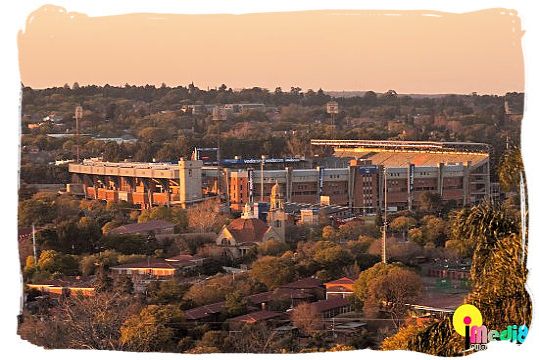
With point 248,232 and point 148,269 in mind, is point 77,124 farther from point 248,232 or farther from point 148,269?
point 248,232

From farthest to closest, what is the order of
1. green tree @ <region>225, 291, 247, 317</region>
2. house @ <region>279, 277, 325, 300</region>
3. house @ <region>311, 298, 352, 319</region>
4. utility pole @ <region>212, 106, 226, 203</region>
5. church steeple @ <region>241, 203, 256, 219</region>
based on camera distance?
utility pole @ <region>212, 106, 226, 203</region>, church steeple @ <region>241, 203, 256, 219</region>, house @ <region>279, 277, 325, 300</region>, green tree @ <region>225, 291, 247, 317</region>, house @ <region>311, 298, 352, 319</region>

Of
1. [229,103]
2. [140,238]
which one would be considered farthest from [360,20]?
[140,238]

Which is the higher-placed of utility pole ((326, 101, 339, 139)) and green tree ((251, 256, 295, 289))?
utility pole ((326, 101, 339, 139))

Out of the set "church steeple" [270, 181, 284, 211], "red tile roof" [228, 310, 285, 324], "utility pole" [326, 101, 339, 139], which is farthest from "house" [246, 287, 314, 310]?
"utility pole" [326, 101, 339, 139]

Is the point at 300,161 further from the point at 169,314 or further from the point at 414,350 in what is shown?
the point at 414,350

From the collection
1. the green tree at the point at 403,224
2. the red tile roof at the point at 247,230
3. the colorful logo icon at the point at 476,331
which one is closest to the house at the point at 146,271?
the red tile roof at the point at 247,230

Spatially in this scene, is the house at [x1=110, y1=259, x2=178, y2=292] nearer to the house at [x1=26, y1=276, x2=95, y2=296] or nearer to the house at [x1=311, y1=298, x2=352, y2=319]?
the house at [x1=26, y1=276, x2=95, y2=296]
